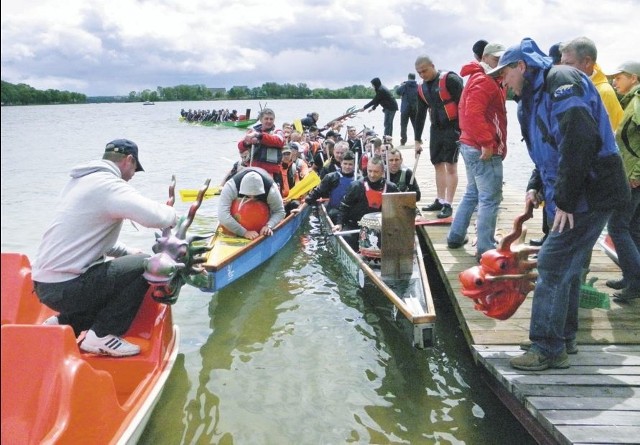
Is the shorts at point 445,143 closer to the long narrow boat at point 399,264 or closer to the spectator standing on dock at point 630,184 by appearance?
the long narrow boat at point 399,264

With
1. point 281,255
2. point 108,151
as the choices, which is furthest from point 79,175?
point 281,255

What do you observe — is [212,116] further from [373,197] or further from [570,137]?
[570,137]

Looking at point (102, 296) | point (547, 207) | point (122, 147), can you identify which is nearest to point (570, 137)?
point (547, 207)

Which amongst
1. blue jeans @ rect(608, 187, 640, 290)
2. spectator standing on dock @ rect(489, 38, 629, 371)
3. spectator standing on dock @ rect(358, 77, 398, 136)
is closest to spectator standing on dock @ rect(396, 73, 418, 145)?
spectator standing on dock @ rect(358, 77, 398, 136)

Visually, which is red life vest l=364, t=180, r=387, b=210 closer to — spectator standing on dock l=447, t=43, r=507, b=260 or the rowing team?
the rowing team

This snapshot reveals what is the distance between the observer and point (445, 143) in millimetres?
6246

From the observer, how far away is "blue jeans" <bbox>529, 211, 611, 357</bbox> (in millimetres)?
3035

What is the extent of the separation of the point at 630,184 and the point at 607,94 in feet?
2.54

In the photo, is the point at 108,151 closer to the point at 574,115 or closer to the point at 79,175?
the point at 79,175

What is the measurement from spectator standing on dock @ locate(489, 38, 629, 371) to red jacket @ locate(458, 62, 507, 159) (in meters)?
1.37

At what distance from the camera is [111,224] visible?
3215mm

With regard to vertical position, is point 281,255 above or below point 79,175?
below

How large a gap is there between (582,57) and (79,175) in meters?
3.40

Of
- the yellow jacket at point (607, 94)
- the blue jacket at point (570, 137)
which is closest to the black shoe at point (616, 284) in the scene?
the yellow jacket at point (607, 94)
